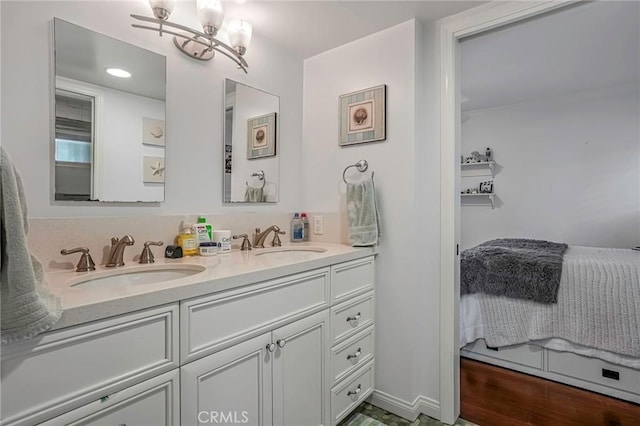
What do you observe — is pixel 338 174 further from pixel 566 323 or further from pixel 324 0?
pixel 566 323

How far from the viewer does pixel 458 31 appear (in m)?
1.71

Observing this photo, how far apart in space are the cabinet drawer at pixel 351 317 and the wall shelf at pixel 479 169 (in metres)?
3.18

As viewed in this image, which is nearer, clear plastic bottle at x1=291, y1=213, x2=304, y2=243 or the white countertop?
the white countertop

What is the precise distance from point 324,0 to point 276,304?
56.0 inches

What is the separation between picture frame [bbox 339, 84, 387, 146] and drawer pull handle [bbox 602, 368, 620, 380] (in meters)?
1.96

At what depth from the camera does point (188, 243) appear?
1509mm

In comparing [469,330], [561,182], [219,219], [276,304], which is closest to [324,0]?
[219,219]

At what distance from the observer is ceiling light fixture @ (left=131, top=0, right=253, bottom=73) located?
1350 millimetres

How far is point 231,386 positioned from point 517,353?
211 cm

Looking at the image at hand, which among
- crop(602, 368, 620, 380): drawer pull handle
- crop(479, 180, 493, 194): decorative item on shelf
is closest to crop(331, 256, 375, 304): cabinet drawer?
crop(602, 368, 620, 380): drawer pull handle

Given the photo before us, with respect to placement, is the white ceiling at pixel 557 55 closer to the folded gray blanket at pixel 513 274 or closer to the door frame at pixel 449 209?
the door frame at pixel 449 209

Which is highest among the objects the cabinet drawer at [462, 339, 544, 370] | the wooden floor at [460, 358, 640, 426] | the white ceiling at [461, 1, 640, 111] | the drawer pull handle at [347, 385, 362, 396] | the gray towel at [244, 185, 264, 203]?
the white ceiling at [461, 1, 640, 111]

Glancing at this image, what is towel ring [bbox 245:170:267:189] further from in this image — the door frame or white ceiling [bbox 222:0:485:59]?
the door frame

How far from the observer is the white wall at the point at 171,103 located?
1.12 m
